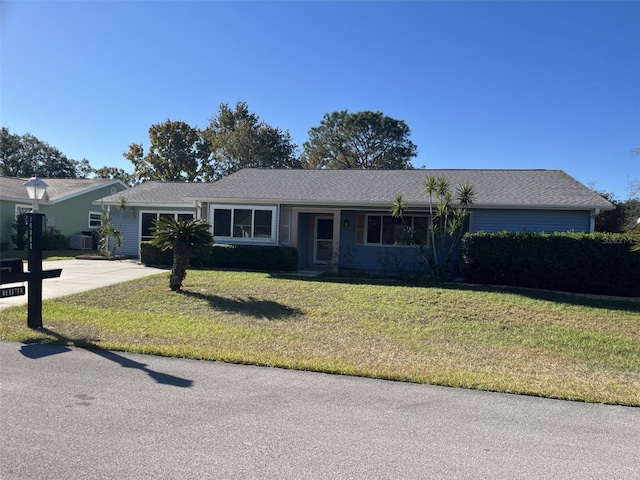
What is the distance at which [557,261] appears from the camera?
11.6 metres

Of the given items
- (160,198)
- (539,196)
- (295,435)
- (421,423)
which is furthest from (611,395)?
(160,198)

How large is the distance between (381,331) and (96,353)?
4.61 metres

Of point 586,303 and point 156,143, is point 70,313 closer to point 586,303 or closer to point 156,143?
Result: point 586,303

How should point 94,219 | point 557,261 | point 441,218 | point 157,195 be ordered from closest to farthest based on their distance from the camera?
point 557,261, point 441,218, point 157,195, point 94,219

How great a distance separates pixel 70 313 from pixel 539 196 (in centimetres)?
1362

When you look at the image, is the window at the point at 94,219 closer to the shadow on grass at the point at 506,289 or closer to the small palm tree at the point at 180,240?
the shadow on grass at the point at 506,289

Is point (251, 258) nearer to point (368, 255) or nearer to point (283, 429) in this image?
point (368, 255)

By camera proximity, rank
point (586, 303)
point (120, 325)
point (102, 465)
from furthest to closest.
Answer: point (586, 303)
point (120, 325)
point (102, 465)

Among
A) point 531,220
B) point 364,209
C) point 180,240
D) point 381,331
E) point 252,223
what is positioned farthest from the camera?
point 252,223

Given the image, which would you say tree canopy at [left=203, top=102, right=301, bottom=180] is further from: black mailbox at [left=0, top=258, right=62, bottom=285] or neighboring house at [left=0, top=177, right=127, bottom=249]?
black mailbox at [left=0, top=258, right=62, bottom=285]

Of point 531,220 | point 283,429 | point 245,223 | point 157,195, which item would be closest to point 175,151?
point 157,195

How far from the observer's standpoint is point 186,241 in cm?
1125

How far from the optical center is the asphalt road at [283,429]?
3.29 meters

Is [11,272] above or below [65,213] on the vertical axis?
below
